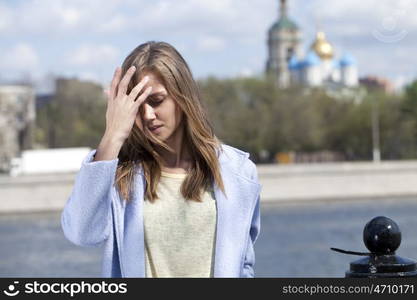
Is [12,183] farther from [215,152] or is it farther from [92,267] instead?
[215,152]

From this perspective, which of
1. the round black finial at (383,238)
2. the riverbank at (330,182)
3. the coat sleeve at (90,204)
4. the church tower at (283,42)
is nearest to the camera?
the coat sleeve at (90,204)

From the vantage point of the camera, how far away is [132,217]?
10.5 ft

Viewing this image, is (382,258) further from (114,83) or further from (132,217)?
(114,83)

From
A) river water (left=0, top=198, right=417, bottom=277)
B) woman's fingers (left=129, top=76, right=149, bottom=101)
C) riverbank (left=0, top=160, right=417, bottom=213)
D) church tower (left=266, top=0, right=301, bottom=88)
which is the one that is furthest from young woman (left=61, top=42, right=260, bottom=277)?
church tower (left=266, top=0, right=301, bottom=88)

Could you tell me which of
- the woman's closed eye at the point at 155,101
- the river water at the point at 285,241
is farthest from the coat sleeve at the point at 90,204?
the river water at the point at 285,241

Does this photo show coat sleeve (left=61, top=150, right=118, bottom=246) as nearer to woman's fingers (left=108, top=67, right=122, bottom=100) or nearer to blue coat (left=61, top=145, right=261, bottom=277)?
blue coat (left=61, top=145, right=261, bottom=277)

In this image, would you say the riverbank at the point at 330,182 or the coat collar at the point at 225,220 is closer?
the coat collar at the point at 225,220

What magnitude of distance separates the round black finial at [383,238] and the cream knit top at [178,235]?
73cm

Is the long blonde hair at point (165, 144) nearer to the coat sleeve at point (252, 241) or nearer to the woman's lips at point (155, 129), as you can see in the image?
the woman's lips at point (155, 129)

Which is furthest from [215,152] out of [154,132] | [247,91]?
[247,91]

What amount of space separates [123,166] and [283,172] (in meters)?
43.7

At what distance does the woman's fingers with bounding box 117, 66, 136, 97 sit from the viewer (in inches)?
124

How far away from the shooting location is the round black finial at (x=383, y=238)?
380 centimetres

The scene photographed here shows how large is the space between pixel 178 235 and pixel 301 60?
119 meters
